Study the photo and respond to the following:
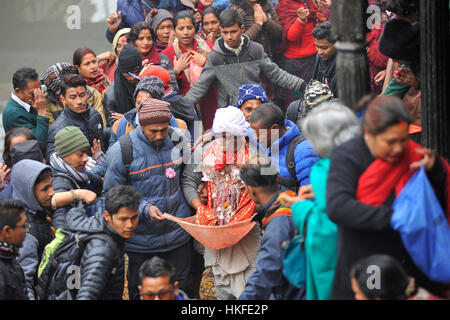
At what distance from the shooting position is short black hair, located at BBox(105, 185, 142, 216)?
4785 millimetres

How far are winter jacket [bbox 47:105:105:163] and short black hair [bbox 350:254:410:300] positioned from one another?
12.7 ft

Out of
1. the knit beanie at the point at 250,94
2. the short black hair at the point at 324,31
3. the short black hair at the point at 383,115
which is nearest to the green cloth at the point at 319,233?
the short black hair at the point at 383,115

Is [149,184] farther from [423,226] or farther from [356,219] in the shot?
[423,226]

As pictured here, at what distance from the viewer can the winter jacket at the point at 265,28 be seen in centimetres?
870

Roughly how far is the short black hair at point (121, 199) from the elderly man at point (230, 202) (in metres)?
0.78

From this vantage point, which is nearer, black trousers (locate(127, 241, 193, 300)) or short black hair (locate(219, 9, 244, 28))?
black trousers (locate(127, 241, 193, 300))

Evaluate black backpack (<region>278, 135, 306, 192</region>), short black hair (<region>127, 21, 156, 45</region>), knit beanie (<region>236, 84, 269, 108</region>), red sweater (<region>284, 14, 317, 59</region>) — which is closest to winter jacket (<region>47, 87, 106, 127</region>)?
short black hair (<region>127, 21, 156, 45</region>)

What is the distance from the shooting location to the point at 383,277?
3.54 metres

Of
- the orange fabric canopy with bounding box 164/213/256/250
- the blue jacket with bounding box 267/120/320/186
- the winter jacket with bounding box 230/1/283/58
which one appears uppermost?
the winter jacket with bounding box 230/1/283/58

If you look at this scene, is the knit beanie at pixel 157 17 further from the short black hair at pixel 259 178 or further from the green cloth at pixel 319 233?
the green cloth at pixel 319 233

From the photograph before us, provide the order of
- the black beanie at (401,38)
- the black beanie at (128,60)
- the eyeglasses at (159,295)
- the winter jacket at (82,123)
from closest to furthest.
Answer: the eyeglasses at (159,295), the black beanie at (401,38), the winter jacket at (82,123), the black beanie at (128,60)

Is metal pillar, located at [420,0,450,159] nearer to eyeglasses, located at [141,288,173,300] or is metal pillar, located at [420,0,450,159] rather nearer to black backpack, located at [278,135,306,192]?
black backpack, located at [278,135,306,192]

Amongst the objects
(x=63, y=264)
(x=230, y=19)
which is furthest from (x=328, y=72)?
(x=63, y=264)
